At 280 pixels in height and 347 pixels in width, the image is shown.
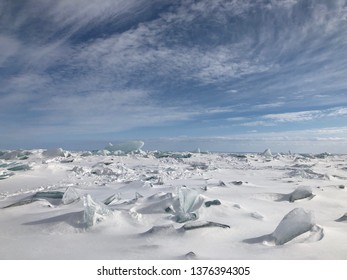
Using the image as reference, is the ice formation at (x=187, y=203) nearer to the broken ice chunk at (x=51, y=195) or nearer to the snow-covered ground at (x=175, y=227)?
the snow-covered ground at (x=175, y=227)

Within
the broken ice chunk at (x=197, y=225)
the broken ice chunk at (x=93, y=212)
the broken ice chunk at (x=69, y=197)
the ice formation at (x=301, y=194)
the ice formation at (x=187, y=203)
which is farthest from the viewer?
the ice formation at (x=301, y=194)

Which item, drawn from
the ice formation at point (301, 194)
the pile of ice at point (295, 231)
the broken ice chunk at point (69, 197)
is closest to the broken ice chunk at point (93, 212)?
the broken ice chunk at point (69, 197)

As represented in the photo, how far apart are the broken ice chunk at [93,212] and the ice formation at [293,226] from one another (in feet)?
5.08

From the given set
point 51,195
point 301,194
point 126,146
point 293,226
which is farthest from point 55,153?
point 293,226

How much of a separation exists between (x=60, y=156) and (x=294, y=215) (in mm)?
10000

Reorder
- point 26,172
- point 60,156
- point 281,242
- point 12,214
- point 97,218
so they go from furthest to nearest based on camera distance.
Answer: point 60,156
point 26,172
point 12,214
point 97,218
point 281,242

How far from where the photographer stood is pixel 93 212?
111 inches

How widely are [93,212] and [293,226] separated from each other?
68.6 inches

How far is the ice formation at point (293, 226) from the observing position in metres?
2.36

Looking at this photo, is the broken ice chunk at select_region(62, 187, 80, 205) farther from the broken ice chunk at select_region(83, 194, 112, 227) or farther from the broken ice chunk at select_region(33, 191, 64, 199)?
the broken ice chunk at select_region(83, 194, 112, 227)

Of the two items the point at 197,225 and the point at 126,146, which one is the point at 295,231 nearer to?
the point at 197,225
